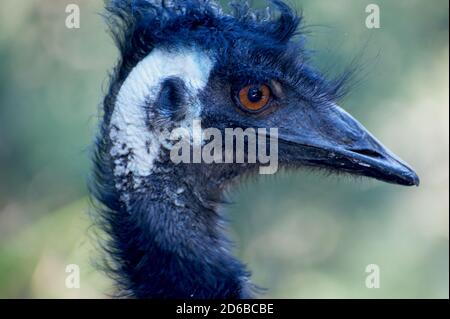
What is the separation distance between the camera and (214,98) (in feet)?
7.04

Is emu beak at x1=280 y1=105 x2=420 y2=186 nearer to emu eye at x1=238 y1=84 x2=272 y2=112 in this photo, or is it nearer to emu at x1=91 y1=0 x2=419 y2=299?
emu at x1=91 y1=0 x2=419 y2=299

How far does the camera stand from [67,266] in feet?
12.8

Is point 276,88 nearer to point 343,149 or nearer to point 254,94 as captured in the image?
point 254,94

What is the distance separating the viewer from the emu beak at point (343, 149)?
211cm

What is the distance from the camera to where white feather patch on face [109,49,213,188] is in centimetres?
211

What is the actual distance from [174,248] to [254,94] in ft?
1.49

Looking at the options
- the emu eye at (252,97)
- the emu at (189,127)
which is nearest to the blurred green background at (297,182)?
the emu at (189,127)

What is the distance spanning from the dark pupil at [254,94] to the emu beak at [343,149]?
12 cm

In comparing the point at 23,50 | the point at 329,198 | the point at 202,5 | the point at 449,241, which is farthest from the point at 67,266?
the point at 449,241

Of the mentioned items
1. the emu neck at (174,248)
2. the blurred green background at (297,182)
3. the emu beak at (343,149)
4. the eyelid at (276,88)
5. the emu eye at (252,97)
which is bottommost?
the emu neck at (174,248)

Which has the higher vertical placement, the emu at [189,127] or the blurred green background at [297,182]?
the blurred green background at [297,182]

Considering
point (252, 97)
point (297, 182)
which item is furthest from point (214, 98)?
point (297, 182)

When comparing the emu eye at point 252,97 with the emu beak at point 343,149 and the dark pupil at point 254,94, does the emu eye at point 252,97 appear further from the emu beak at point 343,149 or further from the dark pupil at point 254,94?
the emu beak at point 343,149

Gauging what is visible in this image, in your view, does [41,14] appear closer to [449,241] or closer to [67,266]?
[67,266]
